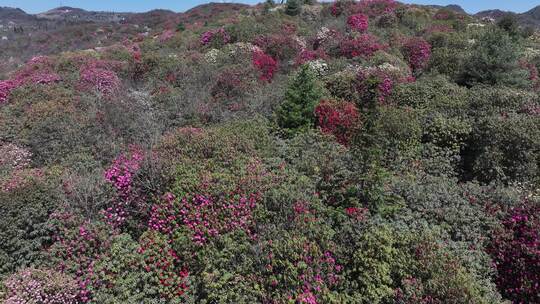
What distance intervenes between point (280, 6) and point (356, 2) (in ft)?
25.5

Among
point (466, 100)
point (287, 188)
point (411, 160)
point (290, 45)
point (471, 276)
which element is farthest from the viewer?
point (290, 45)

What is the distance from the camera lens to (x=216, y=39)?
23.3 m

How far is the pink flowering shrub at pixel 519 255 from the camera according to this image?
5855 mm

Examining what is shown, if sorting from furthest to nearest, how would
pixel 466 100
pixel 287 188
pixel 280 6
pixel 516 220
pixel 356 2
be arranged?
pixel 280 6, pixel 356 2, pixel 466 100, pixel 287 188, pixel 516 220

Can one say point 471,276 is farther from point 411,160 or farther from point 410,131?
point 410,131

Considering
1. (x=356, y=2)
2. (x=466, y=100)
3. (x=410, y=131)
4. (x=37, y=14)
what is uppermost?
(x=37, y=14)

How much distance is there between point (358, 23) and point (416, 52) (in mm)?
6395

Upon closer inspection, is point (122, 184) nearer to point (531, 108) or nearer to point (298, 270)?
point (298, 270)

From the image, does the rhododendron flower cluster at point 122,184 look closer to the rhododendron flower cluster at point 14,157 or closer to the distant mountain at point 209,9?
the rhododendron flower cluster at point 14,157

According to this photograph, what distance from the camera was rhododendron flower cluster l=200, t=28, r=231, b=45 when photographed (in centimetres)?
2316

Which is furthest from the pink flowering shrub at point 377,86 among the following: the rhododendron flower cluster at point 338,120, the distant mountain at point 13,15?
the distant mountain at point 13,15

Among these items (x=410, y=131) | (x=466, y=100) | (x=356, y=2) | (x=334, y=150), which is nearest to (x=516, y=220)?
(x=410, y=131)

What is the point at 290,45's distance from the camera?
2003 cm

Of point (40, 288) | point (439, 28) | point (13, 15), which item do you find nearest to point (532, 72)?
point (439, 28)
